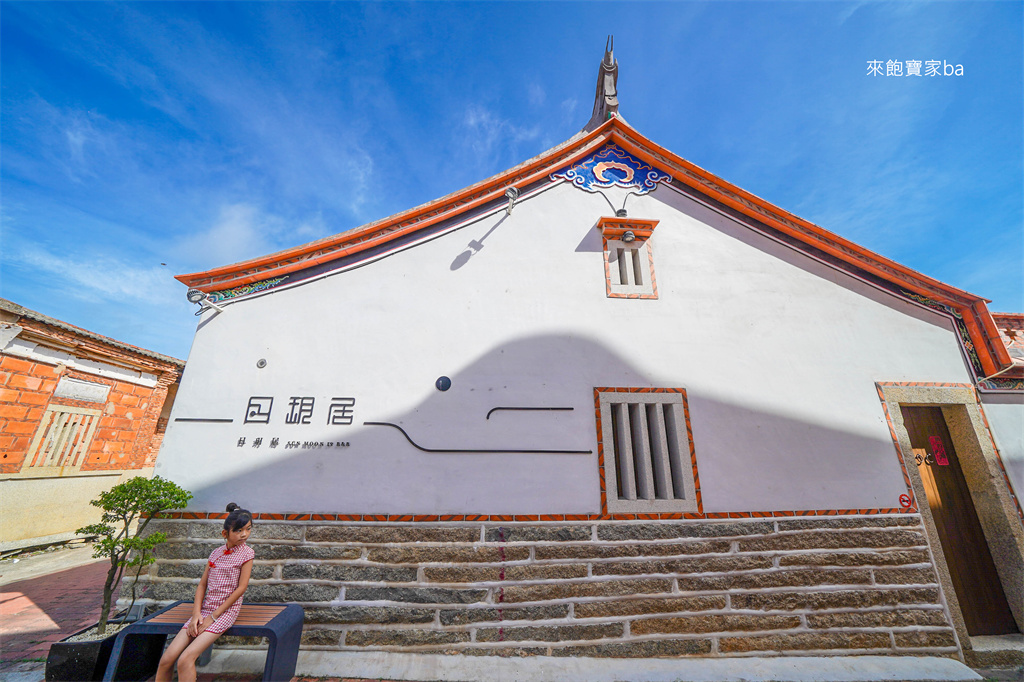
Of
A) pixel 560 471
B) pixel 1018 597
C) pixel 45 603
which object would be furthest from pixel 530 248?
pixel 45 603

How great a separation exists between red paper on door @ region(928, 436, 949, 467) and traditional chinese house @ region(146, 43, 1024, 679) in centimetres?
4

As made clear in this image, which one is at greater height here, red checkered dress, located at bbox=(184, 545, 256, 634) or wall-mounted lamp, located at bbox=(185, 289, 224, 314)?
wall-mounted lamp, located at bbox=(185, 289, 224, 314)

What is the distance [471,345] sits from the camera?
4.70 m

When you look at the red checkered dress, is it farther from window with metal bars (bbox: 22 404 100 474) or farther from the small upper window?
window with metal bars (bbox: 22 404 100 474)

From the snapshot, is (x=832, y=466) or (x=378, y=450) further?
(x=832, y=466)

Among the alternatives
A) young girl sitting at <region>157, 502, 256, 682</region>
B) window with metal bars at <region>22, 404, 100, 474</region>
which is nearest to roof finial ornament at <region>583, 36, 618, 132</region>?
young girl sitting at <region>157, 502, 256, 682</region>

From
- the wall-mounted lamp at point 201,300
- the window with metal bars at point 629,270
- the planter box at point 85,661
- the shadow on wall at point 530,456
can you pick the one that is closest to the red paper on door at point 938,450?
the shadow on wall at point 530,456

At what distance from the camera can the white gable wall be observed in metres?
4.19

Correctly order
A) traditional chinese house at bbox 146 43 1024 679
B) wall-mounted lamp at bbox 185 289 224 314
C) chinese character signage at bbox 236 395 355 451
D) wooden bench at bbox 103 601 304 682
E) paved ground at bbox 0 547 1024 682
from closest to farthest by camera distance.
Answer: wooden bench at bbox 103 601 304 682, paved ground at bbox 0 547 1024 682, traditional chinese house at bbox 146 43 1024 679, chinese character signage at bbox 236 395 355 451, wall-mounted lamp at bbox 185 289 224 314

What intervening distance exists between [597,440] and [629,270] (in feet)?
7.69

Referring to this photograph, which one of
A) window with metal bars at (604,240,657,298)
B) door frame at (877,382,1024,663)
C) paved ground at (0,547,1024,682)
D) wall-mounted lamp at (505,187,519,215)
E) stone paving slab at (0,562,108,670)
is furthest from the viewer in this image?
wall-mounted lamp at (505,187,519,215)

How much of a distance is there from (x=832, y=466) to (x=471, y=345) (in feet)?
14.7

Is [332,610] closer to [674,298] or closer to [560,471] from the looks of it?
[560,471]

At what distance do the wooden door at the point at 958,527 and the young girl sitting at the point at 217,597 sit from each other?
725 cm
